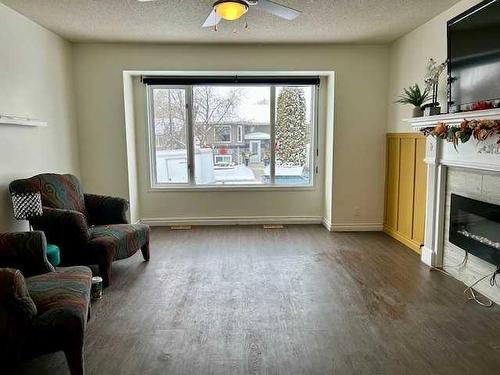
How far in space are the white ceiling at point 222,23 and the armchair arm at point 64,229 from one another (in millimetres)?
1844

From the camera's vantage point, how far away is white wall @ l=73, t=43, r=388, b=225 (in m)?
4.80

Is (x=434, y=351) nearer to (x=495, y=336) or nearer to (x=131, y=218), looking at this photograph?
(x=495, y=336)

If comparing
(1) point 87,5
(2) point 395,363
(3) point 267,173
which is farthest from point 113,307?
(3) point 267,173

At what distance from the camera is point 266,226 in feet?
17.7

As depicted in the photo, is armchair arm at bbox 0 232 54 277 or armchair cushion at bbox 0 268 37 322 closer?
armchair cushion at bbox 0 268 37 322

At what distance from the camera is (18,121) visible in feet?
11.1

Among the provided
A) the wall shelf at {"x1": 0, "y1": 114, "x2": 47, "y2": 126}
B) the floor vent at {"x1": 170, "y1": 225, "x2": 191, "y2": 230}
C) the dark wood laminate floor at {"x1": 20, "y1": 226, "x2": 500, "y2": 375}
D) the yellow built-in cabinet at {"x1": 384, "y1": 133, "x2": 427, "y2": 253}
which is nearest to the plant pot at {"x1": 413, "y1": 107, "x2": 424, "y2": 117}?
the yellow built-in cabinet at {"x1": 384, "y1": 133, "x2": 427, "y2": 253}

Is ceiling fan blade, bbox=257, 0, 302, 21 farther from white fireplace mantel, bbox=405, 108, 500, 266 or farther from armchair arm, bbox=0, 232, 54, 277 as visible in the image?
armchair arm, bbox=0, 232, 54, 277

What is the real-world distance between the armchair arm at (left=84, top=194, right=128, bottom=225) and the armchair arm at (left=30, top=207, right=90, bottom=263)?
2.13 feet

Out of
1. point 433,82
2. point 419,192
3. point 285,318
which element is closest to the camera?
point 285,318

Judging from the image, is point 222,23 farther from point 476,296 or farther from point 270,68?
point 476,296

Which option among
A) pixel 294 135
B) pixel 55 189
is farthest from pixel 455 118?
pixel 55 189

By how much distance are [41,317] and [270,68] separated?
13.0 feet

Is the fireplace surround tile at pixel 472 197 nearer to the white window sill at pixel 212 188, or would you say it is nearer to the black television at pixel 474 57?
the black television at pixel 474 57
